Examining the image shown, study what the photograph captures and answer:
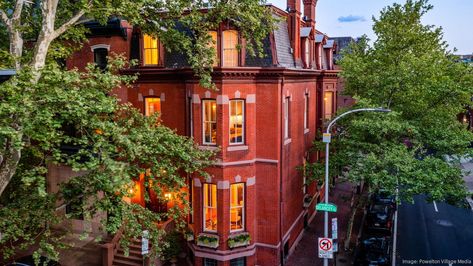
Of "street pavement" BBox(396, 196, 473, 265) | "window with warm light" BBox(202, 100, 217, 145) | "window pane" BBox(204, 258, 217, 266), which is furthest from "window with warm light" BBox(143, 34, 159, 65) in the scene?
"street pavement" BBox(396, 196, 473, 265)

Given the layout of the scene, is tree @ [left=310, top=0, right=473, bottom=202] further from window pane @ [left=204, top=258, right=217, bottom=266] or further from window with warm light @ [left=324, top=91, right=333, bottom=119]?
window pane @ [left=204, top=258, right=217, bottom=266]

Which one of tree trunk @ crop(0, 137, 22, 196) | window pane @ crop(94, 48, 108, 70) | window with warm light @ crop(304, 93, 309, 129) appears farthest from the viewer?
window with warm light @ crop(304, 93, 309, 129)

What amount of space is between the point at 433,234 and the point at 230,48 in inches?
729

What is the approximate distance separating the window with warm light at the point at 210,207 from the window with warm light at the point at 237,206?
0.87 metres

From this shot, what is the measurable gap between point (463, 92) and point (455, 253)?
30.8 ft

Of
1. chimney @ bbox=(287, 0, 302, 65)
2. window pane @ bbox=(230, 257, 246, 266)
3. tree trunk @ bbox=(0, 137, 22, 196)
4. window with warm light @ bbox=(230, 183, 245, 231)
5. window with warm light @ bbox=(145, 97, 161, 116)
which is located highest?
chimney @ bbox=(287, 0, 302, 65)

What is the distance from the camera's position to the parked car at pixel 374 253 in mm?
19141

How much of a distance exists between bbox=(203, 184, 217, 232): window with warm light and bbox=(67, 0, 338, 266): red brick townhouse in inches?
2.0

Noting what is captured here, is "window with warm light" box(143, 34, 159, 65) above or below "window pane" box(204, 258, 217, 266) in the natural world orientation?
above

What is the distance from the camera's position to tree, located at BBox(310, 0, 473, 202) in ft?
60.5

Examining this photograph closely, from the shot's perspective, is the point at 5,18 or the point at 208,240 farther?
the point at 208,240

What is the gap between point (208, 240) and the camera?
1861 centimetres

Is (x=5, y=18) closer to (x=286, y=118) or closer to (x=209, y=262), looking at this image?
(x=209, y=262)

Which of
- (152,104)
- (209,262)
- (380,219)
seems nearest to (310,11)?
(152,104)
